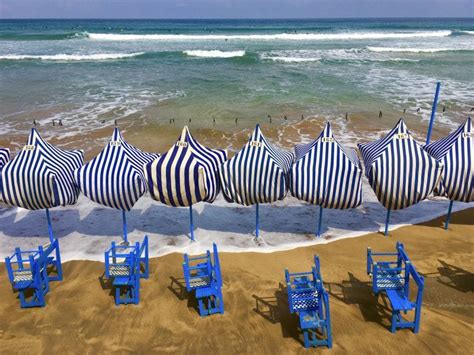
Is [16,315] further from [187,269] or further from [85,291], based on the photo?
[187,269]

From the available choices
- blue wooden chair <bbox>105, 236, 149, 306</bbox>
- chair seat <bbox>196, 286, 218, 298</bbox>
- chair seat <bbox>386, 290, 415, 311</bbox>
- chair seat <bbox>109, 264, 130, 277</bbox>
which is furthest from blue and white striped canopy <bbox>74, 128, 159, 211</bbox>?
chair seat <bbox>386, 290, 415, 311</bbox>

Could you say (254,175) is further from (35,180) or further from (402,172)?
(35,180)

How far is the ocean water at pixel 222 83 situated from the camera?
993 inches

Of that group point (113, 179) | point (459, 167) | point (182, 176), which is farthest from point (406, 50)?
point (113, 179)

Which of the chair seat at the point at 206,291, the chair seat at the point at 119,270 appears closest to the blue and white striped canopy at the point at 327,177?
the chair seat at the point at 206,291

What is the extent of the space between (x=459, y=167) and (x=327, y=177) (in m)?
3.39

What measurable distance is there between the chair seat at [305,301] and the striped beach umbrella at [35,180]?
20.5ft

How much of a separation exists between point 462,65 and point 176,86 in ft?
104

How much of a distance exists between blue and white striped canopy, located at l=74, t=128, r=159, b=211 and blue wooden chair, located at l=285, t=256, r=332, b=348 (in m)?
4.62

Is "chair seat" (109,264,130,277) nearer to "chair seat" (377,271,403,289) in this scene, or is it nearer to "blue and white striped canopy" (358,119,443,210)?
"chair seat" (377,271,403,289)

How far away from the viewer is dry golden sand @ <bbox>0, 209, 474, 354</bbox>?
7629 millimetres

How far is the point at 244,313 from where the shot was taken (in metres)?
8.45

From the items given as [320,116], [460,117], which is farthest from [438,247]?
[460,117]

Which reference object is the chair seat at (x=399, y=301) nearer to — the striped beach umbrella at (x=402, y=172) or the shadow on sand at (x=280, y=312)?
the shadow on sand at (x=280, y=312)
